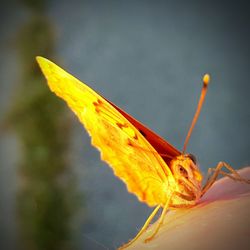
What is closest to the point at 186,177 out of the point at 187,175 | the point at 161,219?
the point at 187,175

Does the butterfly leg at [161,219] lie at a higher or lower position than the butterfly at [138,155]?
lower

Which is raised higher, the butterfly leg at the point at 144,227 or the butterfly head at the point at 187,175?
the butterfly head at the point at 187,175

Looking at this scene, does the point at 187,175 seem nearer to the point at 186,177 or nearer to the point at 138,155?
the point at 186,177

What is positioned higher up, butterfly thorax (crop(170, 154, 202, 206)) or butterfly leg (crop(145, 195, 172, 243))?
butterfly thorax (crop(170, 154, 202, 206))

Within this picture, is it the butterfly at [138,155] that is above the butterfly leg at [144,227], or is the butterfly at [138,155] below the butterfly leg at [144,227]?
above

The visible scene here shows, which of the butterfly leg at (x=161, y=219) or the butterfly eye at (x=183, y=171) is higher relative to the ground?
the butterfly eye at (x=183, y=171)
